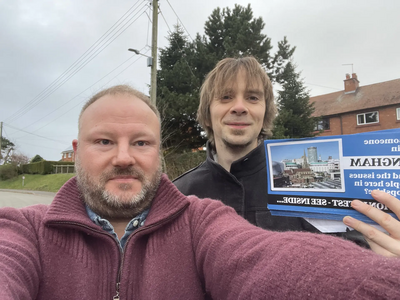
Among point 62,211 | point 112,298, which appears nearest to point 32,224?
point 62,211

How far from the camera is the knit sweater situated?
825 mm

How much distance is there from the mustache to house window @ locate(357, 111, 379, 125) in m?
23.1

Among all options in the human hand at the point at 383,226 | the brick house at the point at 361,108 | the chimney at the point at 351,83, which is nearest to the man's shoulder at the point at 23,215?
the human hand at the point at 383,226

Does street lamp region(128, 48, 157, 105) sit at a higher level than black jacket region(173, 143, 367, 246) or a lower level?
higher

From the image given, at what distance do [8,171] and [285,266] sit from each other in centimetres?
4107

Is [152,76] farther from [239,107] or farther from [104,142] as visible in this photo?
[104,142]

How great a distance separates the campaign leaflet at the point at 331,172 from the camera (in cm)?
105

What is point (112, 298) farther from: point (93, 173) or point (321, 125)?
point (321, 125)

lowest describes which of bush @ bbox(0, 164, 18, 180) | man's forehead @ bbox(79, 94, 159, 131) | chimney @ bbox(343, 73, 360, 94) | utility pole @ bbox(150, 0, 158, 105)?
bush @ bbox(0, 164, 18, 180)

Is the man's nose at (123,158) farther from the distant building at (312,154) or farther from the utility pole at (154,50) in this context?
the utility pole at (154,50)

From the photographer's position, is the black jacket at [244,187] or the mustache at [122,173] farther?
the black jacket at [244,187]

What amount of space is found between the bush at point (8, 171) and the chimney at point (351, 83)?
41418 millimetres

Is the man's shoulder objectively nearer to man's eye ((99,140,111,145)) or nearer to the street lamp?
man's eye ((99,140,111,145))

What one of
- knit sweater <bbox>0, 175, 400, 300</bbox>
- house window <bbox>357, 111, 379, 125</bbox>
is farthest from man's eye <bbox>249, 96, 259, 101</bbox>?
house window <bbox>357, 111, 379, 125</bbox>
